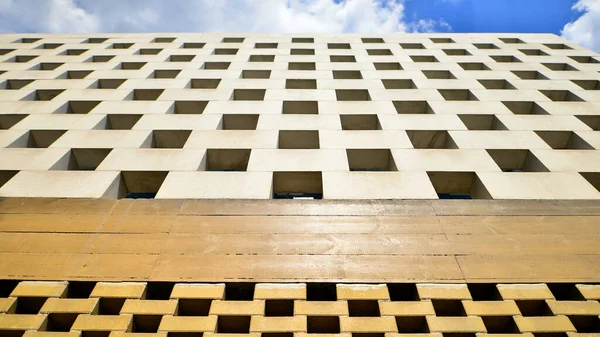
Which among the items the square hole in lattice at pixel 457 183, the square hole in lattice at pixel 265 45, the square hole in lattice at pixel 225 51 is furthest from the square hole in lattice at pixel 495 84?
the square hole in lattice at pixel 225 51

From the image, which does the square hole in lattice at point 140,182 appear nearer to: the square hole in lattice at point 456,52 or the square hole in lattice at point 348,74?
the square hole in lattice at point 348,74

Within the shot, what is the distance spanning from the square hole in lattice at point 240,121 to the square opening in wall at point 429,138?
4894mm

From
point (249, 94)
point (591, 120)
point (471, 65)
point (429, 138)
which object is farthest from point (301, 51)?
point (591, 120)

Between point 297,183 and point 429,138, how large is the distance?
177 inches

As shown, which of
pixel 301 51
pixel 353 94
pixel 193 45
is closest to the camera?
pixel 353 94

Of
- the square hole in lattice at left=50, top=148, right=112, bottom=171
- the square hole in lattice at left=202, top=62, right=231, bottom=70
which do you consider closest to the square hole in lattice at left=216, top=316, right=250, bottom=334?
the square hole in lattice at left=50, top=148, right=112, bottom=171

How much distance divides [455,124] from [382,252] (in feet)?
19.5

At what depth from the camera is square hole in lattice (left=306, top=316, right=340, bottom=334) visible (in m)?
4.36

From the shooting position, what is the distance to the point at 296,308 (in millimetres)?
4434

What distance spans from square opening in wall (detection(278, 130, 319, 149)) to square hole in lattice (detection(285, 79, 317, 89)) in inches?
155

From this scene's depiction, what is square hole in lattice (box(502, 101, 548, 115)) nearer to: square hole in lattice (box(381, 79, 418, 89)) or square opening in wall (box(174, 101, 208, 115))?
square hole in lattice (box(381, 79, 418, 89))

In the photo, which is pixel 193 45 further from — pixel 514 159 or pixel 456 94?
pixel 514 159

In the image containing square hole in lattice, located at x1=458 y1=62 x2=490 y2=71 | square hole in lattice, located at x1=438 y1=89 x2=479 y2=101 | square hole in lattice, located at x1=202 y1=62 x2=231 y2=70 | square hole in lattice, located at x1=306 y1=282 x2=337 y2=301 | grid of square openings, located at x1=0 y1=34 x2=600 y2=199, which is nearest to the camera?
square hole in lattice, located at x1=306 y1=282 x2=337 y2=301

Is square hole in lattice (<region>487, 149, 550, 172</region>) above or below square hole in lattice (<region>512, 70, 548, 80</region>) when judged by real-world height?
below
